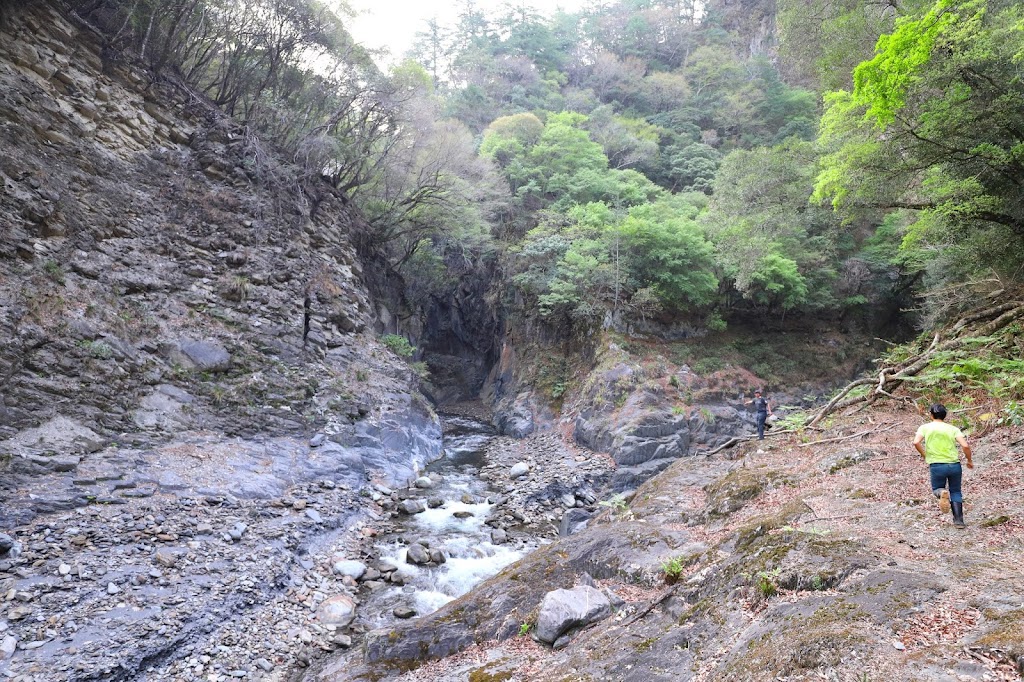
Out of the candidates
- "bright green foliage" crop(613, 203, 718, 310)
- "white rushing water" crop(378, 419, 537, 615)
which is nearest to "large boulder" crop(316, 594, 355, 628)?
"white rushing water" crop(378, 419, 537, 615)

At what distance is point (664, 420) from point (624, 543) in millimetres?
10507

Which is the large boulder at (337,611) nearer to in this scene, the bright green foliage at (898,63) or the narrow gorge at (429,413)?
the narrow gorge at (429,413)

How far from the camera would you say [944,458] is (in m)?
4.75

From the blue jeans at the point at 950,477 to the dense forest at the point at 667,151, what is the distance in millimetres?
5047

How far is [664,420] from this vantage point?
53.4 feet

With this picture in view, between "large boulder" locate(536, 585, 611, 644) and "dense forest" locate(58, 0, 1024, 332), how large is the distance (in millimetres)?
7534

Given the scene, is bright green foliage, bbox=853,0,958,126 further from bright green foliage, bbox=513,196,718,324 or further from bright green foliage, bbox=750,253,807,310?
bright green foliage, bbox=513,196,718,324

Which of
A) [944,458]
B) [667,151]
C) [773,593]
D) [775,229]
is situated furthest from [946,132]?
[667,151]

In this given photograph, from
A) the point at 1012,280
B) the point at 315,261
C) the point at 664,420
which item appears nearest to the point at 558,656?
the point at 1012,280

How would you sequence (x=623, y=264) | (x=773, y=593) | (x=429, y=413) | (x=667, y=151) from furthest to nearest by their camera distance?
(x=667, y=151) < (x=623, y=264) < (x=429, y=413) < (x=773, y=593)

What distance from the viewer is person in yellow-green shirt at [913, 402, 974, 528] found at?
182 inches

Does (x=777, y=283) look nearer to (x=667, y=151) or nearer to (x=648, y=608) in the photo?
(x=667, y=151)

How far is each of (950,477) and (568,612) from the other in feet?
12.4

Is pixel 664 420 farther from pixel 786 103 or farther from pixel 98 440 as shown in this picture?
pixel 786 103
